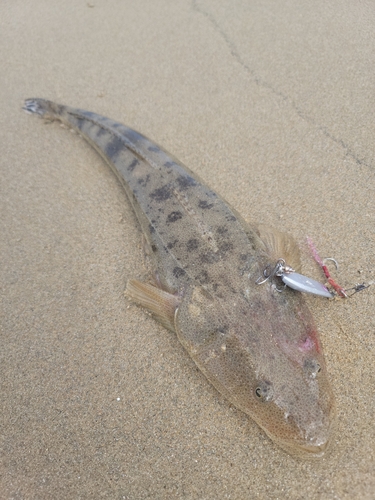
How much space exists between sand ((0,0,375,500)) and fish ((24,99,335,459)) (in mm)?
186

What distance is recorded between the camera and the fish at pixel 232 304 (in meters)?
2.38

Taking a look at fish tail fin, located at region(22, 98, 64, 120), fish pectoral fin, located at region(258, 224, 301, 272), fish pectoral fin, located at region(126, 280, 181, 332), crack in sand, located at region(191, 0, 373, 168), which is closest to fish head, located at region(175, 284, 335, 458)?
fish pectoral fin, located at region(126, 280, 181, 332)

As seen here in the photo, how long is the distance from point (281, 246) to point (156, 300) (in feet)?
3.83

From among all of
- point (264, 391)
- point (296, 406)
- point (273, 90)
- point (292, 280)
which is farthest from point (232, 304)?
point (273, 90)

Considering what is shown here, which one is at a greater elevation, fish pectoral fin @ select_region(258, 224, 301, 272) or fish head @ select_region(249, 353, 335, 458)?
fish pectoral fin @ select_region(258, 224, 301, 272)

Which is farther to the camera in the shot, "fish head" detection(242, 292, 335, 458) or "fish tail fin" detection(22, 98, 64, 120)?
"fish tail fin" detection(22, 98, 64, 120)

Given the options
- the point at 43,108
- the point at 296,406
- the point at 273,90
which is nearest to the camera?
the point at 296,406

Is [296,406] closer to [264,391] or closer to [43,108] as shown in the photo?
[264,391]

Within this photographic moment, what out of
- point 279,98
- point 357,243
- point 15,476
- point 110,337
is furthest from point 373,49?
point 15,476

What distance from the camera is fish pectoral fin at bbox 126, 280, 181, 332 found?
3016mm

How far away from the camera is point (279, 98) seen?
455cm

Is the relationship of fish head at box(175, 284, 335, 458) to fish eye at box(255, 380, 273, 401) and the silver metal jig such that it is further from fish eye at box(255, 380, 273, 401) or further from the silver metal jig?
the silver metal jig

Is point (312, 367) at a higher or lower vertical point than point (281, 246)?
lower

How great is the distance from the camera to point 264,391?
2406 mm
